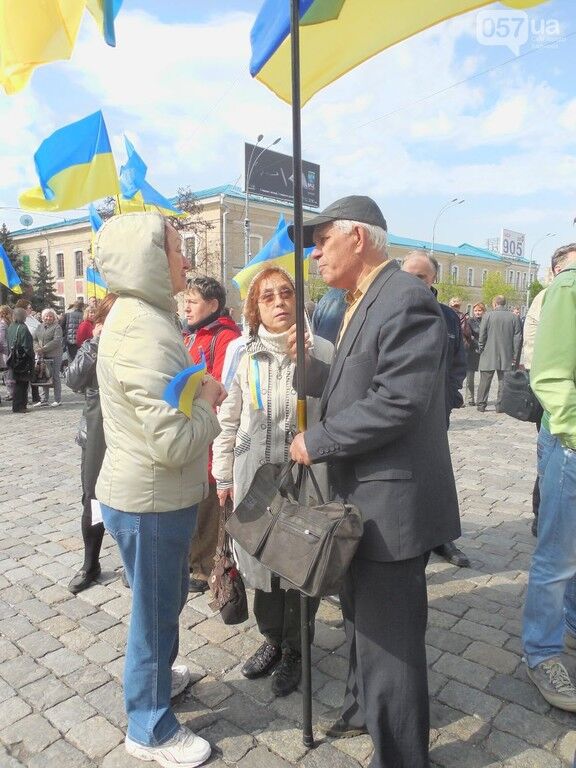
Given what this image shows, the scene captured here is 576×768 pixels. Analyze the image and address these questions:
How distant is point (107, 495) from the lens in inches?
82.1

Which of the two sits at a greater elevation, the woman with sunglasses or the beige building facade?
the beige building facade

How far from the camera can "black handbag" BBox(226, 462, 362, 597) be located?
185cm

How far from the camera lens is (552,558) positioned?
8.43 ft

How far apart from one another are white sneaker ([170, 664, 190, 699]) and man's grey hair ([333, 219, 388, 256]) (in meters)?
2.15

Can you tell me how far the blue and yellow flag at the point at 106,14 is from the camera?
2.29m

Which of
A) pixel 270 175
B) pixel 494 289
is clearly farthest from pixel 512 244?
pixel 270 175

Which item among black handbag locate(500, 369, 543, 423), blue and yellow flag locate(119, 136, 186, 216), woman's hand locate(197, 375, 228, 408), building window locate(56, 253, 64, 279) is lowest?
black handbag locate(500, 369, 543, 423)

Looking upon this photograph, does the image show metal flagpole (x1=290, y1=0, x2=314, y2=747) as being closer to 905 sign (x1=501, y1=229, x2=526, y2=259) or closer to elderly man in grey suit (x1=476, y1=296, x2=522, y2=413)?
elderly man in grey suit (x1=476, y1=296, x2=522, y2=413)

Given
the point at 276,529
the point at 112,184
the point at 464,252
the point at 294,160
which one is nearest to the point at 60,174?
the point at 112,184

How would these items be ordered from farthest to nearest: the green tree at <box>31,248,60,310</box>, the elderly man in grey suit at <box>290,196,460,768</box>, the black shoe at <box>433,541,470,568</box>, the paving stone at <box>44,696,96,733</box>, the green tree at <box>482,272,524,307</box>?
the green tree at <box>482,272,524,307</box>
the green tree at <box>31,248,60,310</box>
the black shoe at <box>433,541,470,568</box>
the paving stone at <box>44,696,96,733</box>
the elderly man in grey suit at <box>290,196,460,768</box>

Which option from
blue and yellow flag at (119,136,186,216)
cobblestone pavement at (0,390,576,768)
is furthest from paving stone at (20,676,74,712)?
blue and yellow flag at (119,136,186,216)

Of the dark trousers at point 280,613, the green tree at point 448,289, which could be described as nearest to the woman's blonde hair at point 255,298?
the dark trousers at point 280,613

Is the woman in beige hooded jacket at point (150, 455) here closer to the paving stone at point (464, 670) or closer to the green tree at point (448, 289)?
the paving stone at point (464, 670)

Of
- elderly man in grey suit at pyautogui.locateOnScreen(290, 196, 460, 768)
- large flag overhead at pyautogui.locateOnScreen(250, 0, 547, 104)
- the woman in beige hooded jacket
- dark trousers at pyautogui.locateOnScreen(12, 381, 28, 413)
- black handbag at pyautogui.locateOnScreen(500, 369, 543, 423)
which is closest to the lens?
elderly man in grey suit at pyautogui.locateOnScreen(290, 196, 460, 768)
